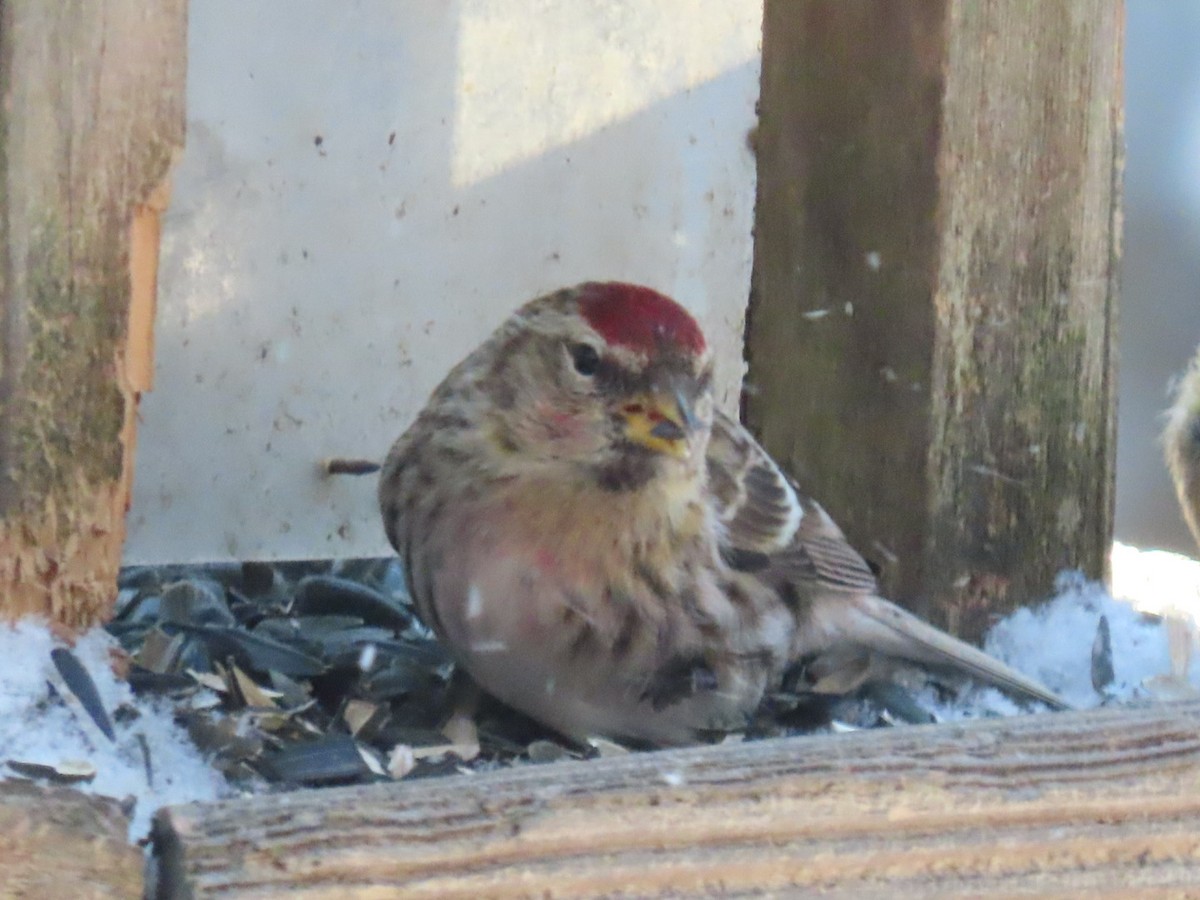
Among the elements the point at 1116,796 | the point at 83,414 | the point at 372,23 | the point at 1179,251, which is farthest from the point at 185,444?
the point at 1179,251

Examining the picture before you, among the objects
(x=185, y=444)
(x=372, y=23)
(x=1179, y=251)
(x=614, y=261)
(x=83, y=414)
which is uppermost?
(x=372, y=23)

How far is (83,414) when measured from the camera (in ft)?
3.62

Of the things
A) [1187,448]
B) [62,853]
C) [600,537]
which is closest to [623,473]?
[600,537]

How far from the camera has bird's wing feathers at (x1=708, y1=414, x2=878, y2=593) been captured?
155 cm

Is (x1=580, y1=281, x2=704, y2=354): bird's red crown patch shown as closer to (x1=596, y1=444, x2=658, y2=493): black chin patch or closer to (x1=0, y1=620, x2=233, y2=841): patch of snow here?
(x1=596, y1=444, x2=658, y2=493): black chin patch

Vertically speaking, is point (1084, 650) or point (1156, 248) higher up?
point (1084, 650)

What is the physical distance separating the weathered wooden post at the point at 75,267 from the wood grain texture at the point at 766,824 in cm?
34

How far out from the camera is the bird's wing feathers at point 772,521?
155 cm

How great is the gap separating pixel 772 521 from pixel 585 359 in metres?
0.25

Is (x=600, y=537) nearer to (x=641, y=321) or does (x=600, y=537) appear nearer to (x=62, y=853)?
(x=641, y=321)

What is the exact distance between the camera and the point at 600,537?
1423mm

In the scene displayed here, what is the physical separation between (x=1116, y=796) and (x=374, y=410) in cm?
122

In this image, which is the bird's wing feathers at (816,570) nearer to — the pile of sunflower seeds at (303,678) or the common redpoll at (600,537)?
the common redpoll at (600,537)

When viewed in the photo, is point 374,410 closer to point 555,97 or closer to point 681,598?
point 555,97
